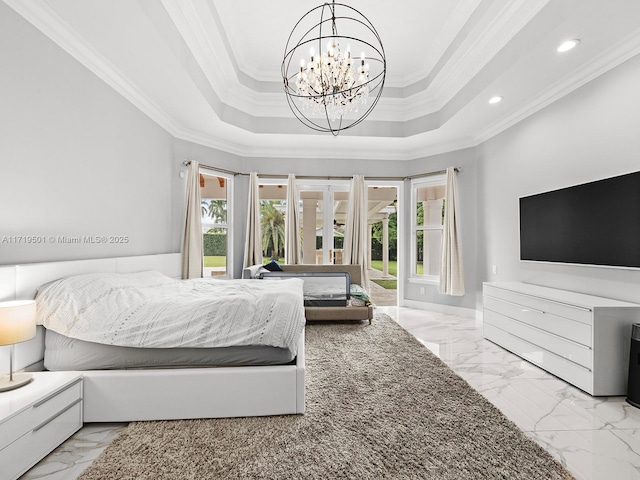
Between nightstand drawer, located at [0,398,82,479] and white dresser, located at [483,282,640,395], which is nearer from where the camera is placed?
nightstand drawer, located at [0,398,82,479]

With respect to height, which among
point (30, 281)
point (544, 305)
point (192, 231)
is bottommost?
point (544, 305)

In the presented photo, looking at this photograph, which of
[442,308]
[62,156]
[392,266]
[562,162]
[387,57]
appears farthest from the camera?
[392,266]

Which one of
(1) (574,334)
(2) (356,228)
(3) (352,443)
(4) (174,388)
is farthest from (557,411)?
(2) (356,228)

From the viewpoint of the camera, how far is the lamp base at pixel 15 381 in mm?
1738

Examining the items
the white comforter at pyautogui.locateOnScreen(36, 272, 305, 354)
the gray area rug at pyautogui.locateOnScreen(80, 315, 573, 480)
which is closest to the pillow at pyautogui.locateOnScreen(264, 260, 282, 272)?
the gray area rug at pyautogui.locateOnScreen(80, 315, 573, 480)

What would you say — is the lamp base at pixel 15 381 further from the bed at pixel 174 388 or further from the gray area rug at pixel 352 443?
the gray area rug at pixel 352 443

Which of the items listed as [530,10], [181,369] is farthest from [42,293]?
[530,10]

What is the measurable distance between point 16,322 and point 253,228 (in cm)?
383

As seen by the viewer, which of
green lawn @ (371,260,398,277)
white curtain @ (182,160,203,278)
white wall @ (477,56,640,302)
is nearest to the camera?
white wall @ (477,56,640,302)

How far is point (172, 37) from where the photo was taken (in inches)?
113

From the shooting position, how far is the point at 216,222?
5.37 meters

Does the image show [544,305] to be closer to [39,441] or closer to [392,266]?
[392,266]

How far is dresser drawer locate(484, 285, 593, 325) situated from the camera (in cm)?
254

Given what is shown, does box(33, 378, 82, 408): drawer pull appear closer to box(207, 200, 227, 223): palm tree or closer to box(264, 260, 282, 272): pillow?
box(264, 260, 282, 272): pillow
